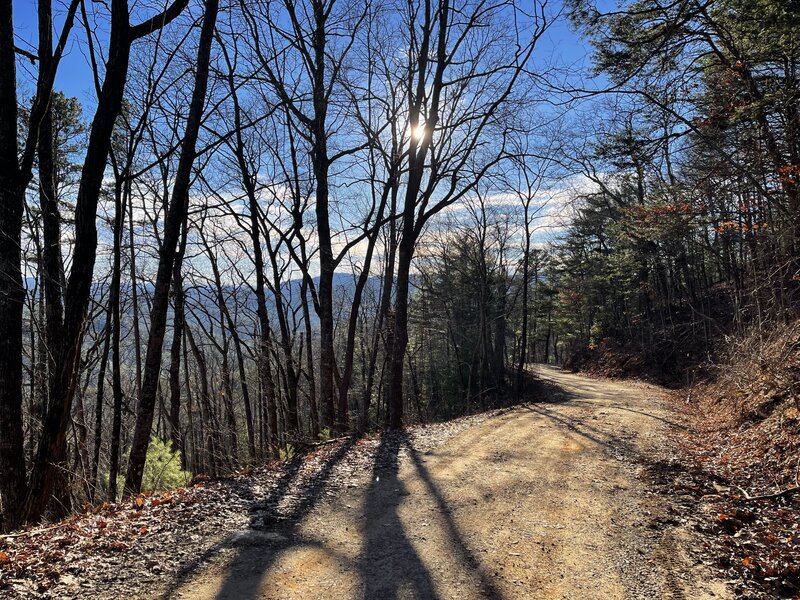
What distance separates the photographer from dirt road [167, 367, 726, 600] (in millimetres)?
3296

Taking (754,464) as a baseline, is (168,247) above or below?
above

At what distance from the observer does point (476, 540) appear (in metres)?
4.02

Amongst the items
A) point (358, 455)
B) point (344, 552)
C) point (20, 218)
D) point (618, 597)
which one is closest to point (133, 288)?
point (20, 218)


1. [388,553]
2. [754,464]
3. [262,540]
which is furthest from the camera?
[754,464]

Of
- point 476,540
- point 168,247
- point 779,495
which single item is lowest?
point 476,540

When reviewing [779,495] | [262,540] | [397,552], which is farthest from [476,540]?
[779,495]

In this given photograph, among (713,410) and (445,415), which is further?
(445,415)

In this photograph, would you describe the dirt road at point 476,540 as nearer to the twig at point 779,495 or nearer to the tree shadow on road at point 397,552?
the tree shadow on road at point 397,552

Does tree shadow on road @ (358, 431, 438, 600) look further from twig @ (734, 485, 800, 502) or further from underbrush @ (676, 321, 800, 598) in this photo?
twig @ (734, 485, 800, 502)

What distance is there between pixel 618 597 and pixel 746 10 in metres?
8.73

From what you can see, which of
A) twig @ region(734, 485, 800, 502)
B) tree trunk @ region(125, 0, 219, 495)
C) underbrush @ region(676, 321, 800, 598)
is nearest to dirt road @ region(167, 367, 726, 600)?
underbrush @ region(676, 321, 800, 598)

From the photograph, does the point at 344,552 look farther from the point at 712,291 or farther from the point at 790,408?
the point at 712,291

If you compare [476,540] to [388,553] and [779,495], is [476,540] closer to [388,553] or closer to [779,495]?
[388,553]

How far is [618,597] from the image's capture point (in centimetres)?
321
